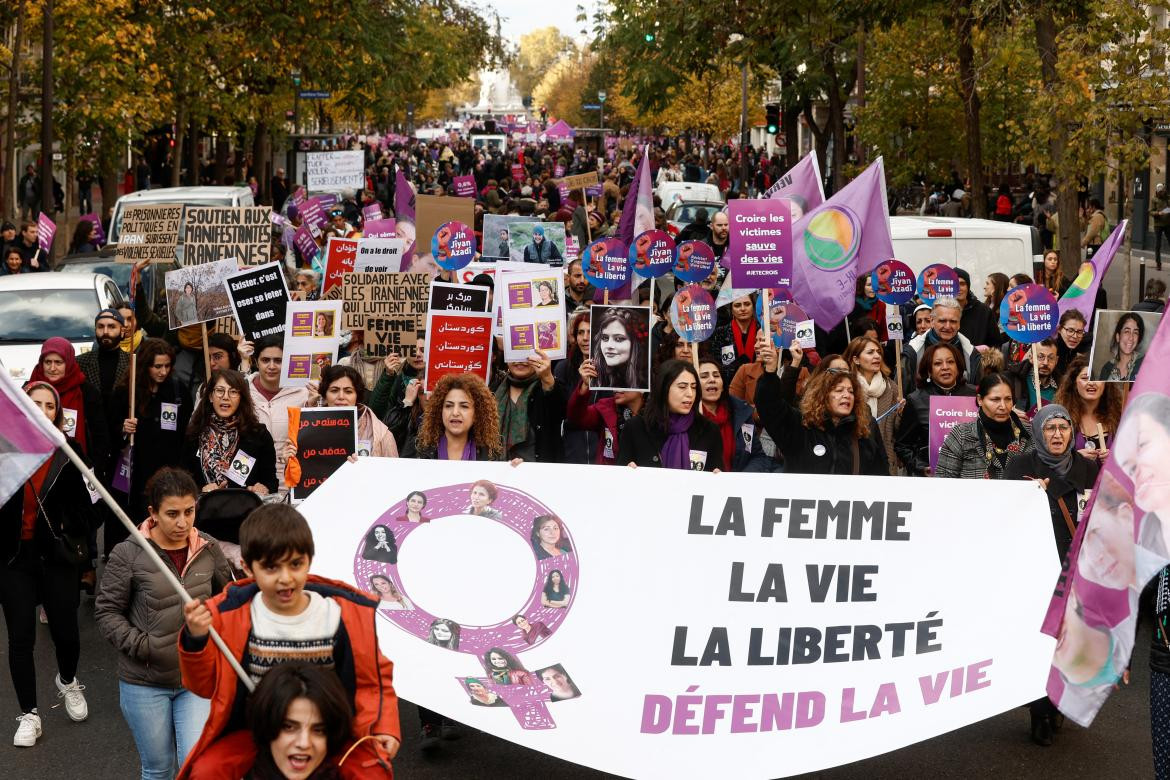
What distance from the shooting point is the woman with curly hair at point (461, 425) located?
25.2ft

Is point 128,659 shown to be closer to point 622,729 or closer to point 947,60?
point 622,729

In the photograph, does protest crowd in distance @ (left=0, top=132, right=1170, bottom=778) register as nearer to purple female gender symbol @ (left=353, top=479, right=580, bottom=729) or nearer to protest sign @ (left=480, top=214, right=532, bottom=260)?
purple female gender symbol @ (left=353, top=479, right=580, bottom=729)

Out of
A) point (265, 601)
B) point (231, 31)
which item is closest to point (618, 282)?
point (265, 601)

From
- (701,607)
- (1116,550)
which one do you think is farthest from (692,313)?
(1116,550)

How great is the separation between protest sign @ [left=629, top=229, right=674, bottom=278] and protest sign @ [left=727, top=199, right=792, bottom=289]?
0.95m

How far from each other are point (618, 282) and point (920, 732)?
5.96 metres

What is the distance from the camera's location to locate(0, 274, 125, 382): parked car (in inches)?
Result: 538

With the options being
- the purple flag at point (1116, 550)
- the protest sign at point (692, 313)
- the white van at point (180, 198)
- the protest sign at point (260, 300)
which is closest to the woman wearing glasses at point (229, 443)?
the protest sign at point (692, 313)

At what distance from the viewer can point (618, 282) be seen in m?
11.9

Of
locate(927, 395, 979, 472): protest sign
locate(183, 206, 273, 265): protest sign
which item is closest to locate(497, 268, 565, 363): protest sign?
locate(927, 395, 979, 472): protest sign

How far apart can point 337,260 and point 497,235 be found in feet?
8.79

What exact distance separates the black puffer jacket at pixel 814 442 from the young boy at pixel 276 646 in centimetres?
395

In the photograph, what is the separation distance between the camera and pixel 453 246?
13.0 metres

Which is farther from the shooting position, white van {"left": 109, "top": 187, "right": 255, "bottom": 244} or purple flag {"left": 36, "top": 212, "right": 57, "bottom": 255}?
white van {"left": 109, "top": 187, "right": 255, "bottom": 244}
